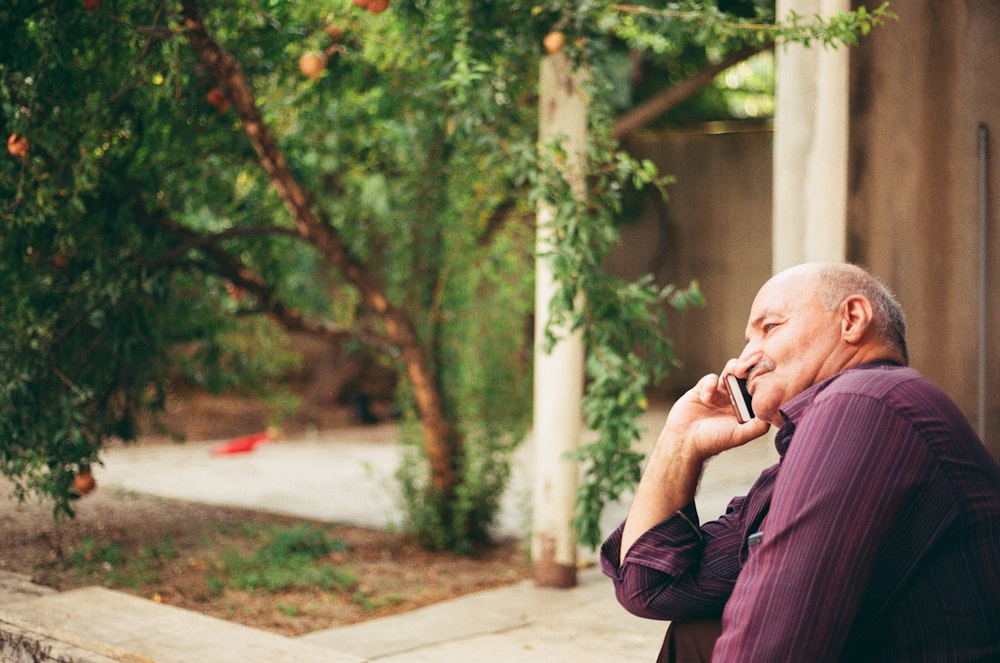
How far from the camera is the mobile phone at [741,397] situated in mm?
1998

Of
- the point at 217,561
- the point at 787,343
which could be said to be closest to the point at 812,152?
the point at 787,343

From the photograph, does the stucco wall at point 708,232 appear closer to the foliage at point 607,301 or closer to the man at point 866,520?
the foliage at point 607,301

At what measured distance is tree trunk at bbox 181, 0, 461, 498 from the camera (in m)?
4.93

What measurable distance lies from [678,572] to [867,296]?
590 millimetres

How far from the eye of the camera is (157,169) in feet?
18.4

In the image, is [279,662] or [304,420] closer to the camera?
[279,662]

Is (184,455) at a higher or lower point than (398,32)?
lower

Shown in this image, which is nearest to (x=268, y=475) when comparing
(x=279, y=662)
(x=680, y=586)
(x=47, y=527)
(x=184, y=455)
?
(x=184, y=455)

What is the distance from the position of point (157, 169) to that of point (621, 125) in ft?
17.6

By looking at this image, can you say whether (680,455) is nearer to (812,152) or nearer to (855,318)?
(855,318)

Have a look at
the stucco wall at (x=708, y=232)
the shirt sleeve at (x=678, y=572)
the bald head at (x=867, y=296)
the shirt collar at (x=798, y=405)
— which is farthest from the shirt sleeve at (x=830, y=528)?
the stucco wall at (x=708, y=232)

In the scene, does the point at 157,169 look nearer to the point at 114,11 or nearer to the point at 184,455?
the point at 114,11

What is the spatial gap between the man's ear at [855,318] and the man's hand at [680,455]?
0.28 m

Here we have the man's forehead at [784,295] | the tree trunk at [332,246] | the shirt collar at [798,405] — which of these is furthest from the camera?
the tree trunk at [332,246]
